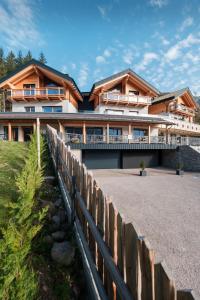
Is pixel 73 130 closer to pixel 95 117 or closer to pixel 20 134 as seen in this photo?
pixel 95 117

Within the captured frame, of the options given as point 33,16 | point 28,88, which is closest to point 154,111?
point 28,88

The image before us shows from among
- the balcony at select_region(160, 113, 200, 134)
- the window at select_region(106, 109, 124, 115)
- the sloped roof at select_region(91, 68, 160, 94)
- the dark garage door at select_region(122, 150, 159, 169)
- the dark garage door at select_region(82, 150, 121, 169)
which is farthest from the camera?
the balcony at select_region(160, 113, 200, 134)

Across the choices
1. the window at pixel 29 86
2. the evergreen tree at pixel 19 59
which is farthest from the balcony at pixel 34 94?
Result: the evergreen tree at pixel 19 59

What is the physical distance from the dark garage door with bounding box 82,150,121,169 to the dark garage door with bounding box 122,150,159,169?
0.86 metres

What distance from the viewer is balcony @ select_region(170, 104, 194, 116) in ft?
112

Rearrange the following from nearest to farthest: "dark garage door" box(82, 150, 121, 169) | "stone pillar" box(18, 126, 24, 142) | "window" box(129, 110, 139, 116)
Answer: "dark garage door" box(82, 150, 121, 169), "stone pillar" box(18, 126, 24, 142), "window" box(129, 110, 139, 116)

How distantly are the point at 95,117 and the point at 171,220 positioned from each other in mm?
14670

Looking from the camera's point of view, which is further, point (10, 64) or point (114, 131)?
point (10, 64)

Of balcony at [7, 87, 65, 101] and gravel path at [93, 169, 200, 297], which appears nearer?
gravel path at [93, 169, 200, 297]

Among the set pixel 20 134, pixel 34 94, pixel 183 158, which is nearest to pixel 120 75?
pixel 34 94

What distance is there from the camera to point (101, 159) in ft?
67.5

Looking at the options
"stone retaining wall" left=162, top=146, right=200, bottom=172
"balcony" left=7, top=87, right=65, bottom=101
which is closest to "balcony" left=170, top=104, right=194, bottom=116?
"stone retaining wall" left=162, top=146, right=200, bottom=172

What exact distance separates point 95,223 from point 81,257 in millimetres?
1201

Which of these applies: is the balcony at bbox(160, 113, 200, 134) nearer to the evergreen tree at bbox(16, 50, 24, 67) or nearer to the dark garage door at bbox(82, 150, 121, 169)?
the dark garage door at bbox(82, 150, 121, 169)
